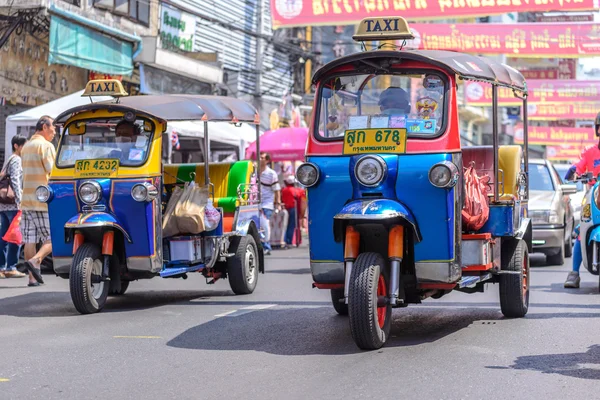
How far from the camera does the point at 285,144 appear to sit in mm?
21453

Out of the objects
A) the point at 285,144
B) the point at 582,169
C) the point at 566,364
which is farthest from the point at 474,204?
the point at 285,144

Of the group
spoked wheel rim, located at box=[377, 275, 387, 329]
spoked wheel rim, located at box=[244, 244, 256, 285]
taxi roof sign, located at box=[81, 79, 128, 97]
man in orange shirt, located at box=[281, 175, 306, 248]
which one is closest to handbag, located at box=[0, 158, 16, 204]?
taxi roof sign, located at box=[81, 79, 128, 97]

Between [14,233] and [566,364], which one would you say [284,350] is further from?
[14,233]

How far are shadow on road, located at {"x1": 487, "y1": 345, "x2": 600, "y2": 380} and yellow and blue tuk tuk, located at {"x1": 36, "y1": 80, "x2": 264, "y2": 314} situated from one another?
14.0 ft

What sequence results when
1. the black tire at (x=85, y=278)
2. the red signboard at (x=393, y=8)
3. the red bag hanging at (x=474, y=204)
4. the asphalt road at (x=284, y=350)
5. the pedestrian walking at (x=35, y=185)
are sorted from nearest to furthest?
the asphalt road at (x=284, y=350) < the red bag hanging at (x=474, y=204) < the black tire at (x=85, y=278) < the pedestrian walking at (x=35, y=185) < the red signboard at (x=393, y=8)

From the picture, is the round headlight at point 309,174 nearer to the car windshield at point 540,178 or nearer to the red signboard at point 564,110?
the car windshield at point 540,178

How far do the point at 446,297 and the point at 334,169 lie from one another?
13.1ft

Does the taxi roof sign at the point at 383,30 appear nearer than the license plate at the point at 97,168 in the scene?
Yes

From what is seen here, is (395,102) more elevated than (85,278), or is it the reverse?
(395,102)

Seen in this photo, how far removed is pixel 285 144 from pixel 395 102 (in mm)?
13375

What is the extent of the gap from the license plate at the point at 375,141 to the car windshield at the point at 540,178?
31.0 ft

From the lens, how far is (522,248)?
30.5ft

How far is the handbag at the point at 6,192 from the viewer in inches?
516

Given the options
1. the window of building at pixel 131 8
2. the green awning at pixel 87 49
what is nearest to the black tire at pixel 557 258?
the green awning at pixel 87 49
